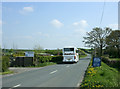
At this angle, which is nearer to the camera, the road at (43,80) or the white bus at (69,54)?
the road at (43,80)

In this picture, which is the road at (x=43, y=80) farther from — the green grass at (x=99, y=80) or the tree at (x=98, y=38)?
the tree at (x=98, y=38)

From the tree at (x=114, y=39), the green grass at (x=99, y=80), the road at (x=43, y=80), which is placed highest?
the tree at (x=114, y=39)

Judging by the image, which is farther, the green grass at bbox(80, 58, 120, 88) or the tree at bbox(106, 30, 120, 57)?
the tree at bbox(106, 30, 120, 57)

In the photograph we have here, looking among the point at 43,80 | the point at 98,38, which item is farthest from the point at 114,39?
the point at 43,80

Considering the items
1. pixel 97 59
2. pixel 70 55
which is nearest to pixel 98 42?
pixel 70 55

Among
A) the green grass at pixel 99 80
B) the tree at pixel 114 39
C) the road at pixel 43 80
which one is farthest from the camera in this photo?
the tree at pixel 114 39

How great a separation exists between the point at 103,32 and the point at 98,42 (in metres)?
4.02

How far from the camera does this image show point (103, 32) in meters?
66.3

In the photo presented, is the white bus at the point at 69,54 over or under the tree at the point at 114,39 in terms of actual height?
under

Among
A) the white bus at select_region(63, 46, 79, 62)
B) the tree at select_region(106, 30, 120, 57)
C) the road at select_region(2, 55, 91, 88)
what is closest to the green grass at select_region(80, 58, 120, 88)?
the road at select_region(2, 55, 91, 88)

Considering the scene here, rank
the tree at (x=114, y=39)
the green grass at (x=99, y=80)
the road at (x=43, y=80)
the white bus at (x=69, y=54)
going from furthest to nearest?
the tree at (x=114, y=39) → the white bus at (x=69, y=54) → the road at (x=43, y=80) → the green grass at (x=99, y=80)

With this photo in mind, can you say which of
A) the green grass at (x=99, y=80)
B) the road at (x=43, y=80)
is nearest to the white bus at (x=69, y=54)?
the road at (x=43, y=80)

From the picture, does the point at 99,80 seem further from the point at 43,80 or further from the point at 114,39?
the point at 114,39

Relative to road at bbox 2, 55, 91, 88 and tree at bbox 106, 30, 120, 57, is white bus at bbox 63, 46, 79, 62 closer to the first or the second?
road at bbox 2, 55, 91, 88
